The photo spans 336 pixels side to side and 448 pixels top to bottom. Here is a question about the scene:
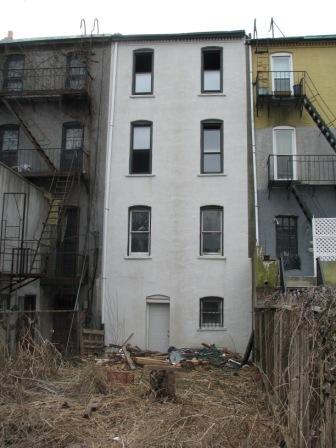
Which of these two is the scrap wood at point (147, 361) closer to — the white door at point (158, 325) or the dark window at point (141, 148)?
the white door at point (158, 325)

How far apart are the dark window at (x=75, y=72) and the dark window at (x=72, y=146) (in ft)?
5.41

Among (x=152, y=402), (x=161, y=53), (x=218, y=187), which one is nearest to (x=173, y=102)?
(x=161, y=53)

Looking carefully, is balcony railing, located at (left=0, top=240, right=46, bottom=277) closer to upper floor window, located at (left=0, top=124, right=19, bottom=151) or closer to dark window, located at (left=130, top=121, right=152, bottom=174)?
Answer: upper floor window, located at (left=0, top=124, right=19, bottom=151)

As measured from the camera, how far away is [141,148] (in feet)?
69.3

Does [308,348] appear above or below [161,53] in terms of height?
below

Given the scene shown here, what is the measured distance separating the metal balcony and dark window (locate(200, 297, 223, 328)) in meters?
7.93

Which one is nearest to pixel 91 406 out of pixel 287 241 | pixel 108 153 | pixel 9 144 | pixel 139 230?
pixel 139 230

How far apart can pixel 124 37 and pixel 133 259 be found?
30.7ft

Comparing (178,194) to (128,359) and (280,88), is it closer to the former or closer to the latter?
(280,88)

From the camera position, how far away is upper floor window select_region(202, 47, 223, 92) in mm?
21406

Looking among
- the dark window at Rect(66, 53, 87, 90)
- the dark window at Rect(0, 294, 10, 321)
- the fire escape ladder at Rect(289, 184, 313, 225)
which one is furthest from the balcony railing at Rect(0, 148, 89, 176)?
the fire escape ladder at Rect(289, 184, 313, 225)

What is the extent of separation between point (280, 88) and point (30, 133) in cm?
1032

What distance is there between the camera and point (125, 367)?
1569 cm

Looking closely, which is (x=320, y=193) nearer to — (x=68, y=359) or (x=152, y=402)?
(x=68, y=359)
